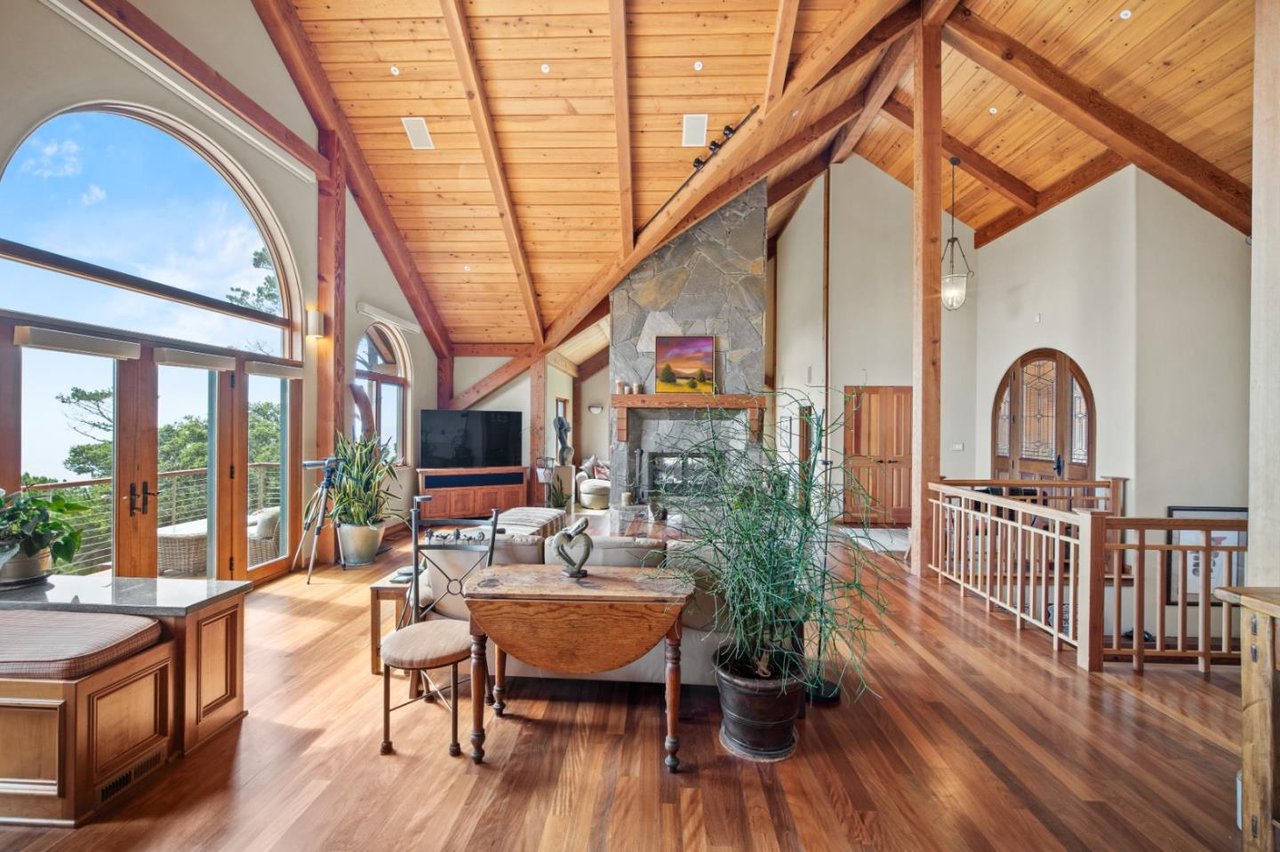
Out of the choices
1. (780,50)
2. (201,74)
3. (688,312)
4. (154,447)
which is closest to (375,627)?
(154,447)

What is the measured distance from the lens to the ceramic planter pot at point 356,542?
4.56 meters

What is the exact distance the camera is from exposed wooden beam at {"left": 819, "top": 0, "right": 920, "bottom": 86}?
445cm

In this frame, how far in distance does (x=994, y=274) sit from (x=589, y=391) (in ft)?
24.4

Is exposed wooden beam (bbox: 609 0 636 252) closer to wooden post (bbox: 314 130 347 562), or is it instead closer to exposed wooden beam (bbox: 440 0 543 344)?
exposed wooden beam (bbox: 440 0 543 344)

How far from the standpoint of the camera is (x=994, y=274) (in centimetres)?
652

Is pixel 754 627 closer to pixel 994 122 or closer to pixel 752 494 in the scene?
pixel 752 494

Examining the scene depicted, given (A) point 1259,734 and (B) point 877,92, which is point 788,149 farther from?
(A) point 1259,734

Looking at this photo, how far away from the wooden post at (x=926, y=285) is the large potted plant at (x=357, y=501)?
4.31 metres

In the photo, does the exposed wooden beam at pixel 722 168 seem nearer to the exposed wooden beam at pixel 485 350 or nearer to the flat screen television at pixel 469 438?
the exposed wooden beam at pixel 485 350

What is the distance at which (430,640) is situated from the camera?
2.10 metres

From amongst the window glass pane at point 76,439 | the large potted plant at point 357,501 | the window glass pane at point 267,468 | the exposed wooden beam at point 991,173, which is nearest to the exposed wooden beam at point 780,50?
the exposed wooden beam at point 991,173

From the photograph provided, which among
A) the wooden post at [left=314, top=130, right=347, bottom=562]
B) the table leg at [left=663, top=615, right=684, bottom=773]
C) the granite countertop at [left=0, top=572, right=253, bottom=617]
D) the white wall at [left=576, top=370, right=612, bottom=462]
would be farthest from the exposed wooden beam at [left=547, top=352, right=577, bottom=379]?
the table leg at [left=663, top=615, right=684, bottom=773]

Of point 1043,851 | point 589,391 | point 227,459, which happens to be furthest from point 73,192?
point 589,391

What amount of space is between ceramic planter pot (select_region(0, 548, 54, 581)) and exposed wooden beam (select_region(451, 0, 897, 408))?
467 centimetres
